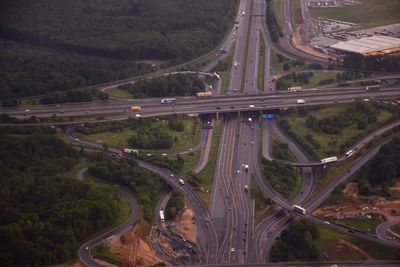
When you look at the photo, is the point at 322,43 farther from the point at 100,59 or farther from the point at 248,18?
the point at 100,59

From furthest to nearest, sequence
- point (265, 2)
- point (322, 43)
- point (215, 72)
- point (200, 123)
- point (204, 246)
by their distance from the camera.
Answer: point (265, 2) < point (322, 43) < point (215, 72) < point (200, 123) < point (204, 246)

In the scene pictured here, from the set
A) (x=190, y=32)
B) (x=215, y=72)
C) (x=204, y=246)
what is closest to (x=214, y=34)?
(x=190, y=32)

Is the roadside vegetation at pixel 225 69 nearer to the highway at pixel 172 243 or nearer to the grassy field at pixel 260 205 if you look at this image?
the grassy field at pixel 260 205

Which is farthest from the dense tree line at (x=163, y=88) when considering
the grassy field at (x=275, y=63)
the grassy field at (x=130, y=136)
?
the grassy field at (x=275, y=63)

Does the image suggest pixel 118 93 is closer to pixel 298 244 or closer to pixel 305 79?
pixel 305 79

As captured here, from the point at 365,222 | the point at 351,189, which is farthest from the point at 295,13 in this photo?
the point at 365,222

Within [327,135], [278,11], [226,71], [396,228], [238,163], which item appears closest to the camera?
[396,228]
